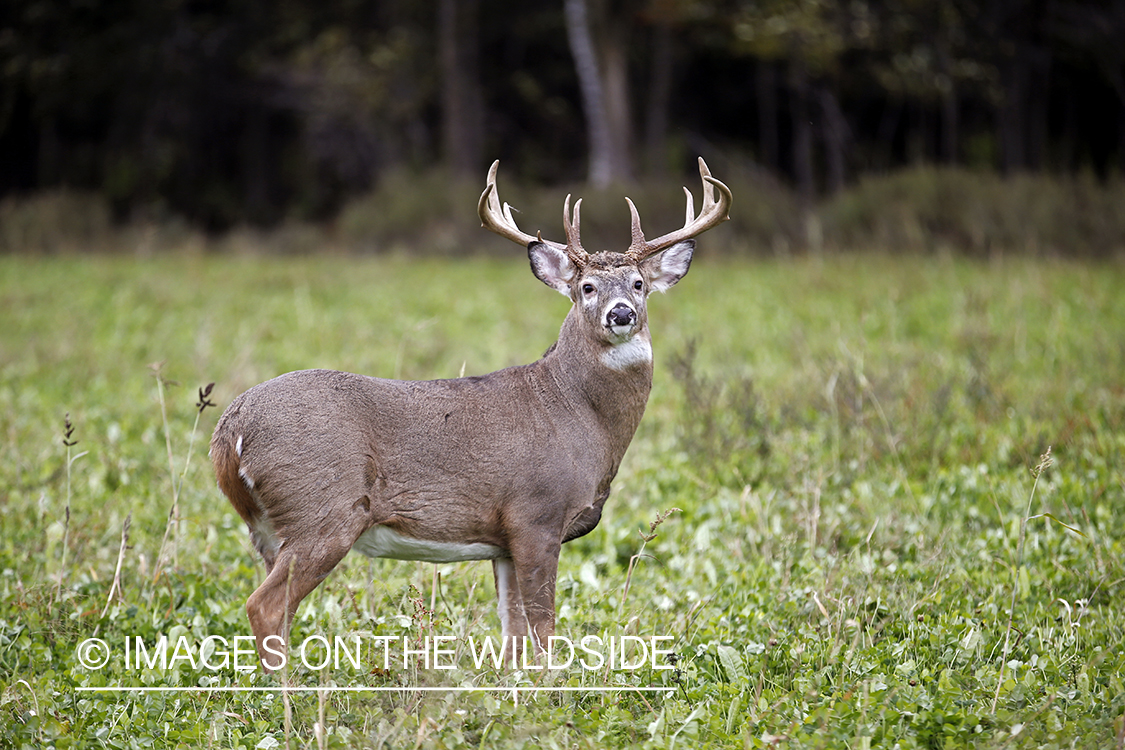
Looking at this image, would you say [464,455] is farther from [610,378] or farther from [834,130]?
[834,130]

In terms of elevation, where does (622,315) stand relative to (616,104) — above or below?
above

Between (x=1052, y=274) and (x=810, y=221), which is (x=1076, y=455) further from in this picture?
(x=810, y=221)

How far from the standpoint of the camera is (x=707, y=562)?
484cm

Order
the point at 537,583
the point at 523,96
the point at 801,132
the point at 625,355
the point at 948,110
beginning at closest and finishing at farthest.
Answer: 1. the point at 537,583
2. the point at 625,355
3. the point at 948,110
4. the point at 801,132
5. the point at 523,96

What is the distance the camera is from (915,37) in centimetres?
1925

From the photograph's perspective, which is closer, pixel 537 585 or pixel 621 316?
pixel 537 585

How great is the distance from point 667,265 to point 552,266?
453 millimetres

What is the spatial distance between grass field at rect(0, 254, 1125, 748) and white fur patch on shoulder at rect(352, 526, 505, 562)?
0.21m

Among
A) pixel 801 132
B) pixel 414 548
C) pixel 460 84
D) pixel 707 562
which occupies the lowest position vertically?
pixel 801 132

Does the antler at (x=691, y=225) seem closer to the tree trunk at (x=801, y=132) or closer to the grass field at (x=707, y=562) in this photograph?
the grass field at (x=707, y=562)

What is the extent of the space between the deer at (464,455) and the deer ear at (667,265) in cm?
2

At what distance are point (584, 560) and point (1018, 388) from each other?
13.0 feet

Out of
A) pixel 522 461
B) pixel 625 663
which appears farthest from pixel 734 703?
pixel 522 461

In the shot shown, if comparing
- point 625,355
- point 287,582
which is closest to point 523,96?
point 625,355
